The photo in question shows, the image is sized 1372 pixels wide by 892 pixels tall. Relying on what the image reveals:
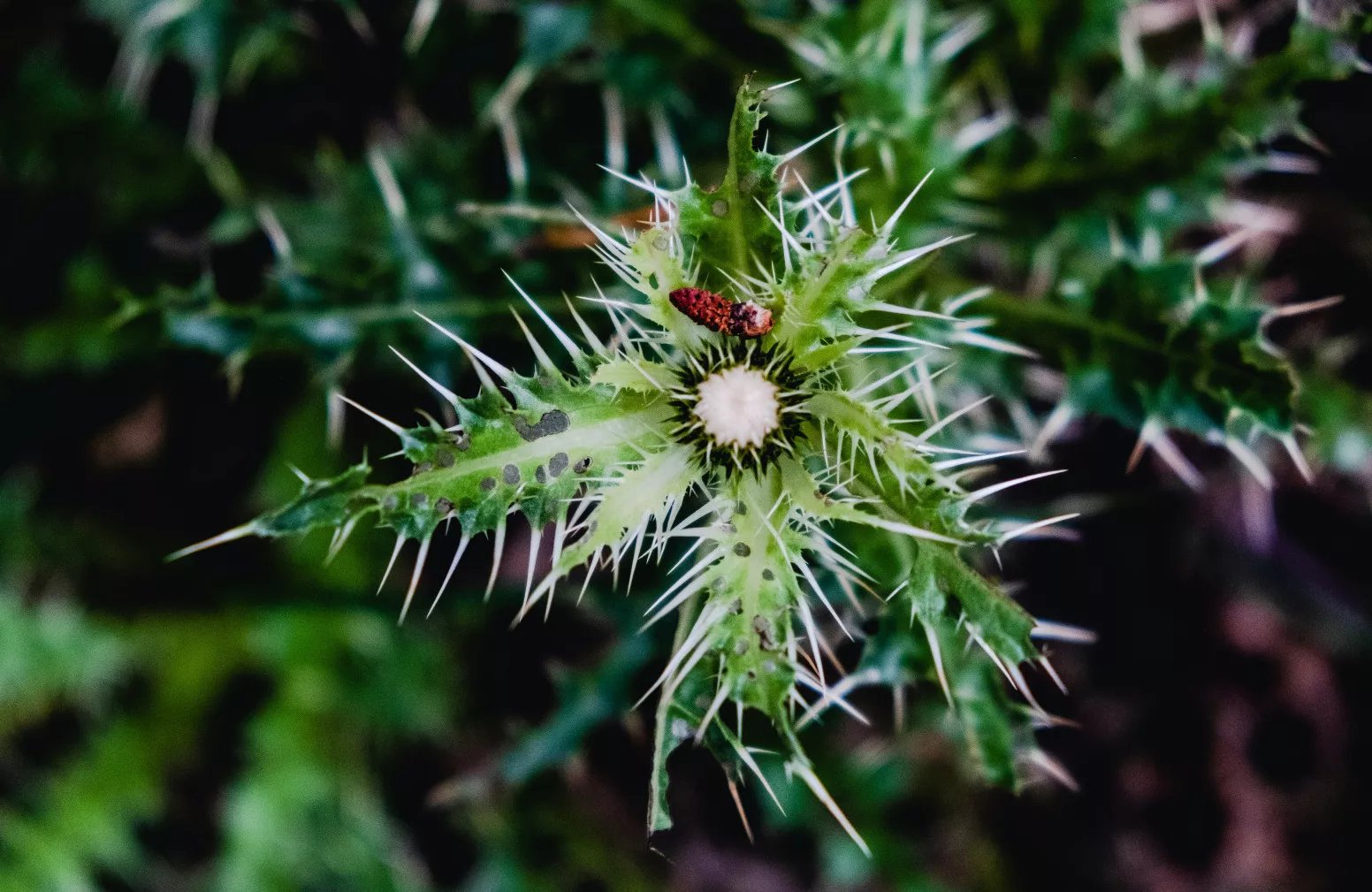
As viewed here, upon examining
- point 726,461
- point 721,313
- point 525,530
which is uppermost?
point 721,313

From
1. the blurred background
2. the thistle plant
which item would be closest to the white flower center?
the thistle plant

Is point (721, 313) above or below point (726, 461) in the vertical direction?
above

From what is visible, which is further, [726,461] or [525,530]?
[525,530]

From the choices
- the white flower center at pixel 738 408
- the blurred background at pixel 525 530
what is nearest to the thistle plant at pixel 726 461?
the white flower center at pixel 738 408

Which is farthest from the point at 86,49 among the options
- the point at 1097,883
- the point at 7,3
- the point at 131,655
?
the point at 1097,883

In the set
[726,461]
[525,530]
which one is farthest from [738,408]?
[525,530]

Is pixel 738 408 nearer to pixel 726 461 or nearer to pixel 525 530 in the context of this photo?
pixel 726 461

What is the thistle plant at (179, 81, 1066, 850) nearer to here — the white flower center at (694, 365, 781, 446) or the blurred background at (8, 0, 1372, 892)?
the white flower center at (694, 365, 781, 446)
